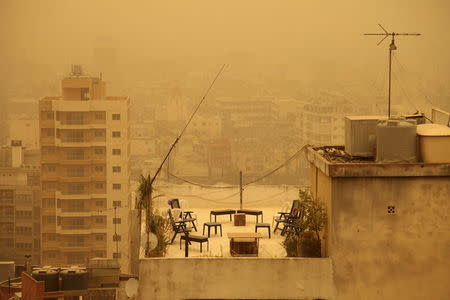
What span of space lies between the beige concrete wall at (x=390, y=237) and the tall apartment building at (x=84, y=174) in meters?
41.0

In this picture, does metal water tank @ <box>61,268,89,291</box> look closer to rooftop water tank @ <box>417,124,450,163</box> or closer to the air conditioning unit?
the air conditioning unit

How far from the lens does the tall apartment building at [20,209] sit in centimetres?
5878

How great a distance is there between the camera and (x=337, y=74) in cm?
8225

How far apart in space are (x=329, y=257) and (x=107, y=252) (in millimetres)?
42845

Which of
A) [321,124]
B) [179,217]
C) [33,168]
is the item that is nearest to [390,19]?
[321,124]

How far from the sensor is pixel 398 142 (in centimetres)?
1101

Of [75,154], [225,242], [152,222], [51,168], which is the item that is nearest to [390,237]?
[225,242]

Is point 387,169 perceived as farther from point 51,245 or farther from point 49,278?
point 51,245

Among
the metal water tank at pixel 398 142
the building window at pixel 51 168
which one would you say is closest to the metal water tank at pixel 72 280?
the metal water tank at pixel 398 142

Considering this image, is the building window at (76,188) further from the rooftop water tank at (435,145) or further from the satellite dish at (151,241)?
the rooftop water tank at (435,145)

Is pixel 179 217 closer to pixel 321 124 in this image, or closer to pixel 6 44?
pixel 321 124

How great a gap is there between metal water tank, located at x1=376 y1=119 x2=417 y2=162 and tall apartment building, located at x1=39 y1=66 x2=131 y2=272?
134 feet

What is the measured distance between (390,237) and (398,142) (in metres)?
1.27

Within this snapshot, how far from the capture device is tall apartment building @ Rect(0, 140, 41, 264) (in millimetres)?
58781
